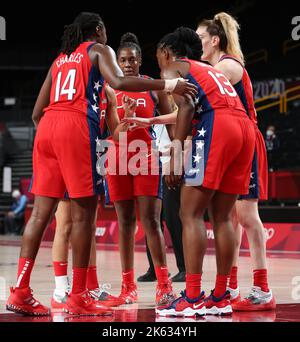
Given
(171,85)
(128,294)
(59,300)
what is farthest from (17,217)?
(171,85)

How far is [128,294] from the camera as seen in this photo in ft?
18.7

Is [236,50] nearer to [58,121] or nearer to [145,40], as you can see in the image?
[58,121]

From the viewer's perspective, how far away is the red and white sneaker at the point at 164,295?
5.45 m

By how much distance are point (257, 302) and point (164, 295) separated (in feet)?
2.30

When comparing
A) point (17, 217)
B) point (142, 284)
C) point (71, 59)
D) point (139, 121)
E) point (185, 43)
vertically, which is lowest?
point (142, 284)

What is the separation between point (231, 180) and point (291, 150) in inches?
491

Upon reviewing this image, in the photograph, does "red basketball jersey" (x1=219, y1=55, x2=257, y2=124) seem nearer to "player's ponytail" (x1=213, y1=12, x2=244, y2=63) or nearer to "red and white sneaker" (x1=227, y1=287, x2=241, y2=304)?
"player's ponytail" (x1=213, y1=12, x2=244, y2=63)

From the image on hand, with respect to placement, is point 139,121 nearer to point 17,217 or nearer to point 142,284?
point 142,284

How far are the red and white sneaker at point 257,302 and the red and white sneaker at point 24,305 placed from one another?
1364 mm

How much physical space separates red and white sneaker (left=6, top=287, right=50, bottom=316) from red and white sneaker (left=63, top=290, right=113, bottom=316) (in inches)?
6.3

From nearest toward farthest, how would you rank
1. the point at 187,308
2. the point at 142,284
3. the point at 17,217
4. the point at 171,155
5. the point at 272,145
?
the point at 187,308
the point at 171,155
the point at 142,284
the point at 272,145
the point at 17,217

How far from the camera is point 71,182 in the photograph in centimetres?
481

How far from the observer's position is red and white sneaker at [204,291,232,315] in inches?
190

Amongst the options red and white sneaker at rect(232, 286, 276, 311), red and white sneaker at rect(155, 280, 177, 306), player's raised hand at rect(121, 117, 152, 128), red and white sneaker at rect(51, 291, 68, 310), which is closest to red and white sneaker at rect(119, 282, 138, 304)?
red and white sneaker at rect(155, 280, 177, 306)
